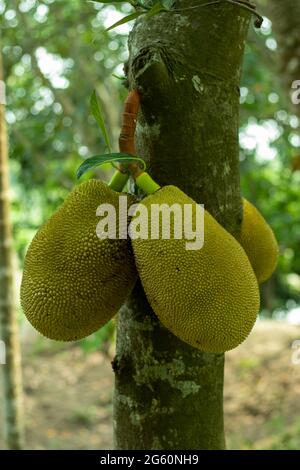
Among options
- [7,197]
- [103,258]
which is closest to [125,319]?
[103,258]

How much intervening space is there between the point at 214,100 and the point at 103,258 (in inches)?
10.9

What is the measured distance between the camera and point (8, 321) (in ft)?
6.54

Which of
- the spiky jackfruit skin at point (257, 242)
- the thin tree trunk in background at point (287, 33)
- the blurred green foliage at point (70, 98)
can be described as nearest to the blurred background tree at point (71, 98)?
the blurred green foliage at point (70, 98)

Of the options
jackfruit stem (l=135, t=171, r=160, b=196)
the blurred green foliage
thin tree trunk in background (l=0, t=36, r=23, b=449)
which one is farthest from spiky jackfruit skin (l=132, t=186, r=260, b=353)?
the blurred green foliage

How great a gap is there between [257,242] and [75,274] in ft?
1.07

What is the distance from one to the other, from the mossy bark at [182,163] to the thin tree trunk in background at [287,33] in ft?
3.66

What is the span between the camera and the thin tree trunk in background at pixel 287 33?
1.87m

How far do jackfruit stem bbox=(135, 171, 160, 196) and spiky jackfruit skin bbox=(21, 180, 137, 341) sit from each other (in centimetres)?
5

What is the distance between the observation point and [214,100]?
82cm

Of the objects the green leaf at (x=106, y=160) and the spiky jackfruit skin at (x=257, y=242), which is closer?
the green leaf at (x=106, y=160)

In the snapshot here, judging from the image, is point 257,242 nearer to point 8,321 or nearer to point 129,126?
point 129,126

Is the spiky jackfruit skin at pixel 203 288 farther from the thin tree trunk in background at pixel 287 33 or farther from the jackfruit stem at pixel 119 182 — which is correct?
the thin tree trunk in background at pixel 287 33

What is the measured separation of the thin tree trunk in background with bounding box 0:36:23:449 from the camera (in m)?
1.97

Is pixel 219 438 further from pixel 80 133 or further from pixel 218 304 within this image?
pixel 80 133
